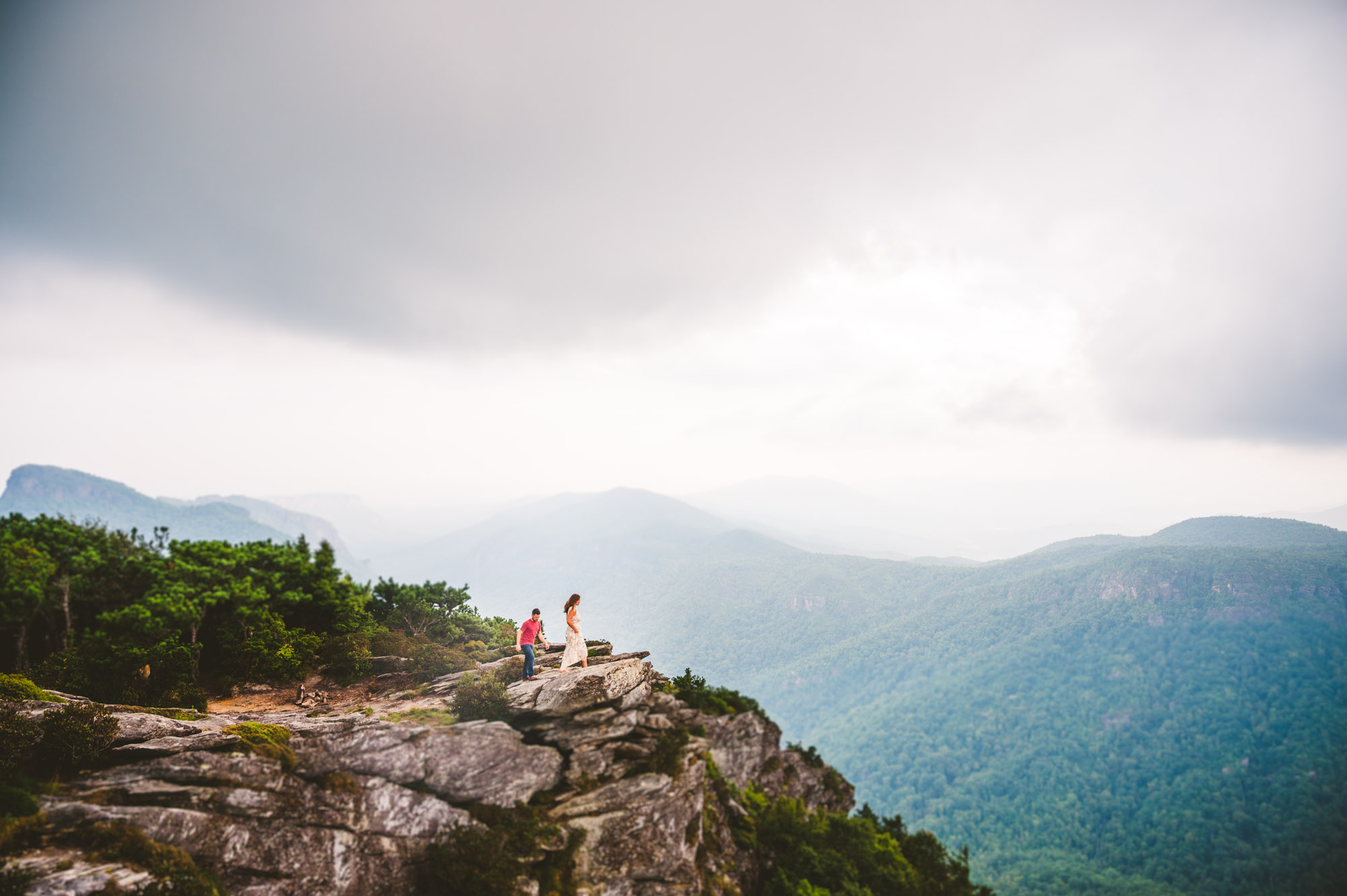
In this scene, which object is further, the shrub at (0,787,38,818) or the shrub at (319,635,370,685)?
the shrub at (319,635,370,685)

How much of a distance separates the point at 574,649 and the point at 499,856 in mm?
8010

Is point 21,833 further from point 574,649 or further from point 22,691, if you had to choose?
point 574,649

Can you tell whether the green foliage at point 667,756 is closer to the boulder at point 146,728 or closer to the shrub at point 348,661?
the shrub at point 348,661

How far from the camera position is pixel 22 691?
13906 mm

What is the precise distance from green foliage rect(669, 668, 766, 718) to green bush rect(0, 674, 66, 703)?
24.2m

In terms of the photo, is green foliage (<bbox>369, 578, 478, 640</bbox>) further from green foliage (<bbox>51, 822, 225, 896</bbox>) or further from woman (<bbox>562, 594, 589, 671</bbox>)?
green foliage (<bbox>51, 822, 225, 896</bbox>)

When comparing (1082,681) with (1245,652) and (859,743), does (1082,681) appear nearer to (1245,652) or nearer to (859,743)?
(1245,652)

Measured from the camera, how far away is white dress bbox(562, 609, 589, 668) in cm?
2100

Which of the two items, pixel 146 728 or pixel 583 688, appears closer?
pixel 146 728

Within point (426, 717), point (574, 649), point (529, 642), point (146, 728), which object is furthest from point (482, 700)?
point (146, 728)

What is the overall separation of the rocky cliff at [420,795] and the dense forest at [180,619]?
4.32 m

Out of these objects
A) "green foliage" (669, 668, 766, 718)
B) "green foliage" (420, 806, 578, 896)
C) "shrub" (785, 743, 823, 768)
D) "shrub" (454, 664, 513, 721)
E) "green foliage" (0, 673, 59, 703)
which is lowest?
"shrub" (785, 743, 823, 768)

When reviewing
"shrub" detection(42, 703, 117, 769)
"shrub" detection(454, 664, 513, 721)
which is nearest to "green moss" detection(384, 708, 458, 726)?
"shrub" detection(454, 664, 513, 721)

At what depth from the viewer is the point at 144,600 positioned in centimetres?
2092
